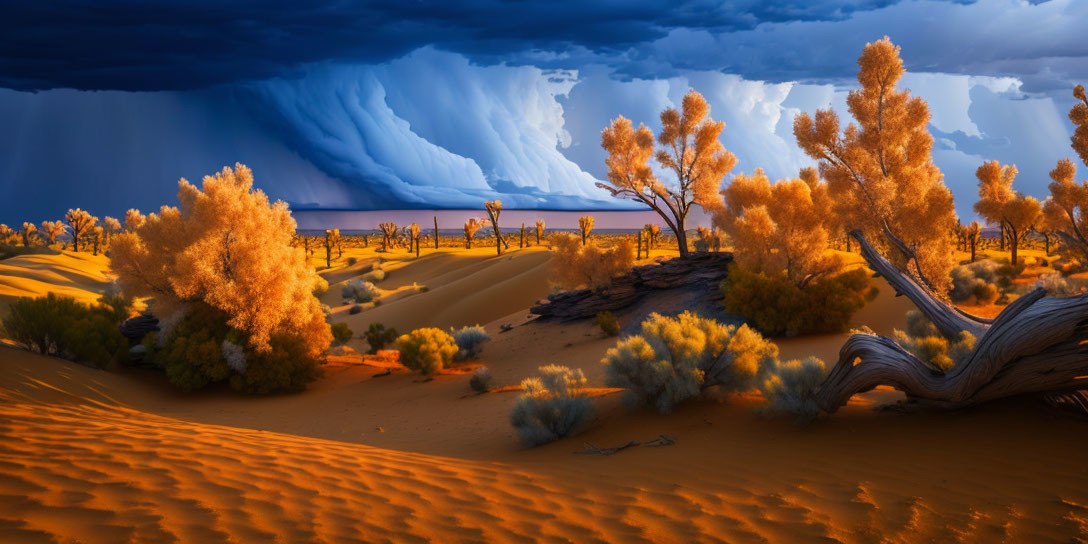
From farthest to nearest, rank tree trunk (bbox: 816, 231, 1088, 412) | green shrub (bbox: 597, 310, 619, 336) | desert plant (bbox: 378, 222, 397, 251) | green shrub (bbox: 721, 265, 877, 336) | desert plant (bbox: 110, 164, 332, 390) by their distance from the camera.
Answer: desert plant (bbox: 378, 222, 397, 251) < green shrub (bbox: 597, 310, 619, 336) < green shrub (bbox: 721, 265, 877, 336) < desert plant (bbox: 110, 164, 332, 390) < tree trunk (bbox: 816, 231, 1088, 412)

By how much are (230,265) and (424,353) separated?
5.91 metres

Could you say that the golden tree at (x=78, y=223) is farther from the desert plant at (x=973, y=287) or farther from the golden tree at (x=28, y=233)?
the desert plant at (x=973, y=287)

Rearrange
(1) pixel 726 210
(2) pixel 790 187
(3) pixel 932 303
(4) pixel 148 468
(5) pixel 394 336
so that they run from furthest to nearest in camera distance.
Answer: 1. (1) pixel 726 210
2. (5) pixel 394 336
3. (2) pixel 790 187
4. (3) pixel 932 303
5. (4) pixel 148 468

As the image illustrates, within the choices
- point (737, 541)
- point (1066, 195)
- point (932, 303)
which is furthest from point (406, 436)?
point (1066, 195)

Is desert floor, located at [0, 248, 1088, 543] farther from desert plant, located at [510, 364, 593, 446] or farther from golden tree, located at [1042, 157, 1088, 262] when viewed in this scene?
golden tree, located at [1042, 157, 1088, 262]

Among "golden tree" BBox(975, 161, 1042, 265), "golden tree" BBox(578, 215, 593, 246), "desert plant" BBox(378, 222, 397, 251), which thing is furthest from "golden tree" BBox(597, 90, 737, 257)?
"desert plant" BBox(378, 222, 397, 251)

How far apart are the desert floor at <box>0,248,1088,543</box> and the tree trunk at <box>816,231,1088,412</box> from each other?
332mm

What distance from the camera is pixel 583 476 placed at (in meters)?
6.43

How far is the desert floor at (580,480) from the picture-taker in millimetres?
4719

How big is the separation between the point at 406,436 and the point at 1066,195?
2839cm

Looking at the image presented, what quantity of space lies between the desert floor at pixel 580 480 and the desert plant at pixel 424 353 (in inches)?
246

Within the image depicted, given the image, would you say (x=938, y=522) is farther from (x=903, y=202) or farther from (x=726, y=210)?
(x=726, y=210)

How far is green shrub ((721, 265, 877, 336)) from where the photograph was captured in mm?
17609

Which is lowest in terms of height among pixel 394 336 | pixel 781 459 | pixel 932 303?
pixel 394 336
